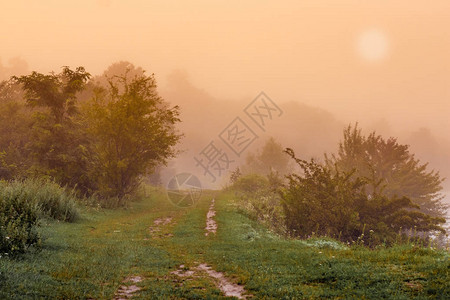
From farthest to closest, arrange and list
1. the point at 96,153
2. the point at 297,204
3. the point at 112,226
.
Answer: the point at 96,153
the point at 297,204
the point at 112,226

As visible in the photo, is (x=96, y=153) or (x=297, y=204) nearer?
(x=297, y=204)

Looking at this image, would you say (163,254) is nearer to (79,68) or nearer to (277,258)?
(277,258)

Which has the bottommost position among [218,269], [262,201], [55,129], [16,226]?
[218,269]

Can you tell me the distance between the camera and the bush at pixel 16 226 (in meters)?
9.74

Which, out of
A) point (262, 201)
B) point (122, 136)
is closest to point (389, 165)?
point (262, 201)

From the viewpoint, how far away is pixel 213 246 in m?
14.1

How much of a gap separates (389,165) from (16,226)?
122 ft

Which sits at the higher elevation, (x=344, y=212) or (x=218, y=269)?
(x=344, y=212)

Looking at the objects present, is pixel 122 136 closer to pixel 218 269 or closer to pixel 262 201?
pixel 262 201

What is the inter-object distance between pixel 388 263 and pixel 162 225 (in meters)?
13.6

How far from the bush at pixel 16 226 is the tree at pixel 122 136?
A: 14.1m

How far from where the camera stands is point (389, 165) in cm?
3834


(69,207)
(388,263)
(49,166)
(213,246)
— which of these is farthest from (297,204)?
(49,166)

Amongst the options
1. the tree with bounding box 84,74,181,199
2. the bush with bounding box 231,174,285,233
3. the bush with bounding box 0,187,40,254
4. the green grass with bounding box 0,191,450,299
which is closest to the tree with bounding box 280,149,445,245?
the bush with bounding box 231,174,285,233
